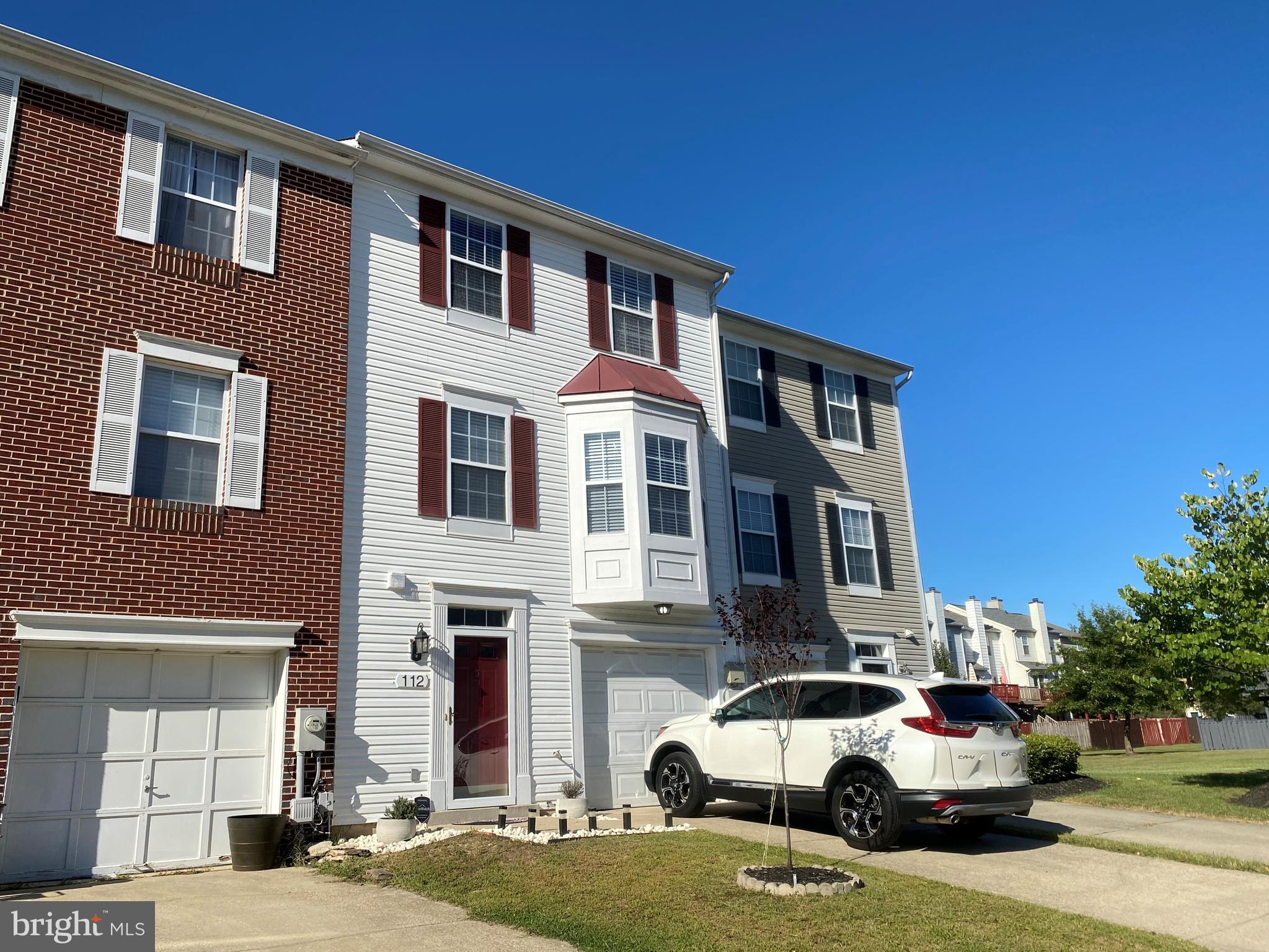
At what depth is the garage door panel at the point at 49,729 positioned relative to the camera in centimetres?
965

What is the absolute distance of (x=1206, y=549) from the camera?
15.8 m

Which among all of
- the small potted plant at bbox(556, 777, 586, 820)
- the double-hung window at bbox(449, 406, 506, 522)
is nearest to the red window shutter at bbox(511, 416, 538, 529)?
the double-hung window at bbox(449, 406, 506, 522)

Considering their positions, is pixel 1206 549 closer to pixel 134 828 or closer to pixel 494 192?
pixel 494 192

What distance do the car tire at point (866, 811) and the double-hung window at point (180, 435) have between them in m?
7.79

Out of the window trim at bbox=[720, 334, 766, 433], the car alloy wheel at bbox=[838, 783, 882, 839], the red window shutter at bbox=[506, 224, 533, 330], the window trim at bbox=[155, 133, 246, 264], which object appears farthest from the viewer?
the window trim at bbox=[720, 334, 766, 433]

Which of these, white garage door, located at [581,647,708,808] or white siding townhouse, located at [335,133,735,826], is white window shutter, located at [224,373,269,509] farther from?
white garage door, located at [581,647,708,808]

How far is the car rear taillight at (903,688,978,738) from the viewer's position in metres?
9.56

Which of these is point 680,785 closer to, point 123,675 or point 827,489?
point 123,675

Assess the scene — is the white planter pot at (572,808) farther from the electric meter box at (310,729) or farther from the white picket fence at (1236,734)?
the white picket fence at (1236,734)

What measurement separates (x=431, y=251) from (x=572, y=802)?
8.01m

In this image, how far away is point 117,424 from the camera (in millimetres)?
10602

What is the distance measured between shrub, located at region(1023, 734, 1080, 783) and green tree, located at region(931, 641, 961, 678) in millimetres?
34030

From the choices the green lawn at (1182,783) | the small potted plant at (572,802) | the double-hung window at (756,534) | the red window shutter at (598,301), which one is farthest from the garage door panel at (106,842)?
the green lawn at (1182,783)

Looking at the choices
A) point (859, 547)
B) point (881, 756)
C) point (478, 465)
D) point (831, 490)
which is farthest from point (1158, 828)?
point (478, 465)
